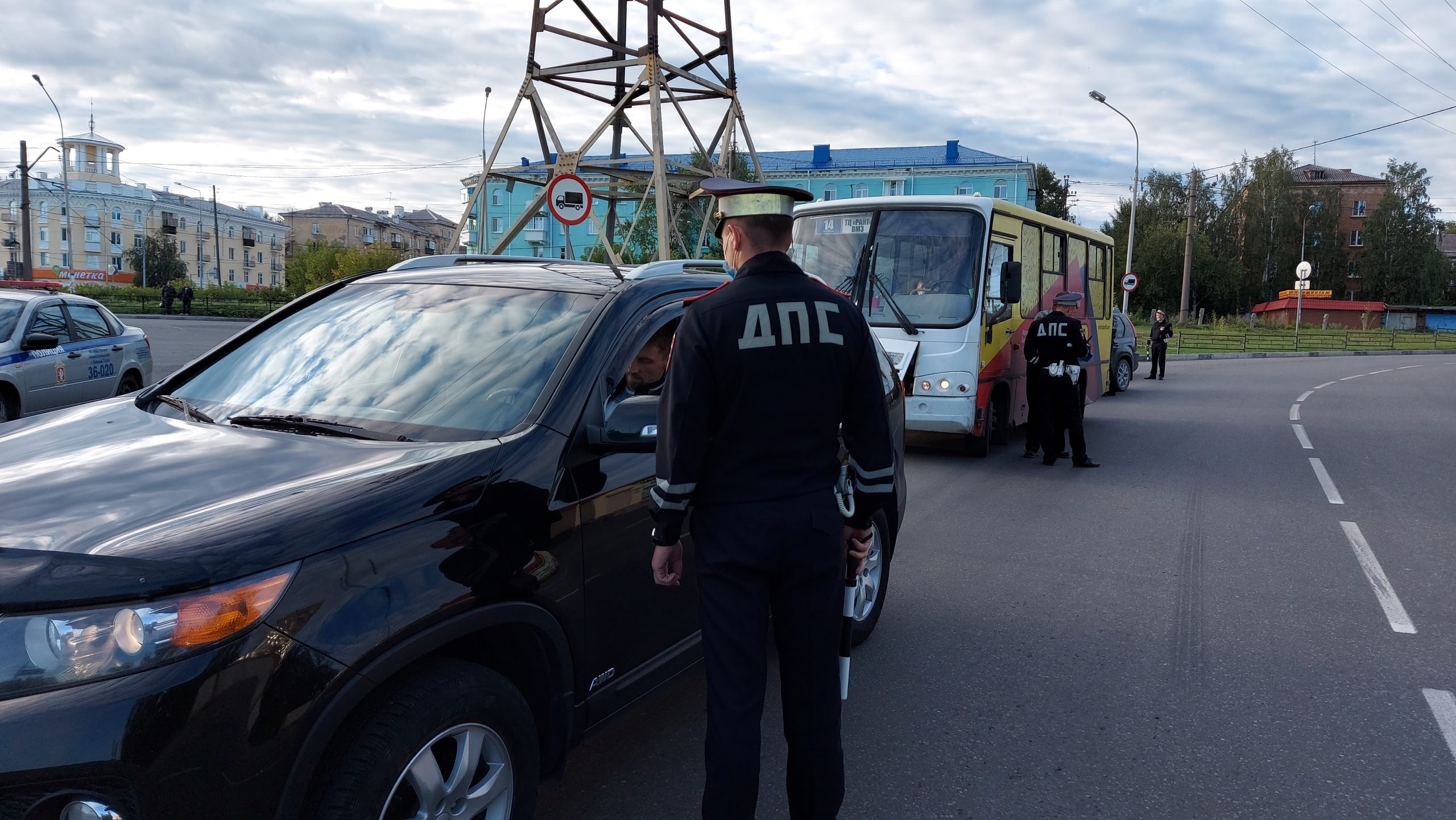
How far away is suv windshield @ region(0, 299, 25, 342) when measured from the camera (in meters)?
9.88

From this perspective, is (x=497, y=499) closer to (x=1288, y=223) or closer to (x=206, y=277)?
(x=1288, y=223)

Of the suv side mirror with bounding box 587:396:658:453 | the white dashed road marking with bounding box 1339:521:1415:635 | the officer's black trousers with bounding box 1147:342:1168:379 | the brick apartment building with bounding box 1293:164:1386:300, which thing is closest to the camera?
the suv side mirror with bounding box 587:396:658:453

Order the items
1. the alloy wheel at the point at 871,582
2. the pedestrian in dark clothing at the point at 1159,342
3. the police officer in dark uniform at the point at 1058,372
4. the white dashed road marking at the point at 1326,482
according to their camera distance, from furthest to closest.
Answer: the pedestrian in dark clothing at the point at 1159,342 < the police officer in dark uniform at the point at 1058,372 < the white dashed road marking at the point at 1326,482 < the alloy wheel at the point at 871,582

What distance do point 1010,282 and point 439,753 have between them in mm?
9159

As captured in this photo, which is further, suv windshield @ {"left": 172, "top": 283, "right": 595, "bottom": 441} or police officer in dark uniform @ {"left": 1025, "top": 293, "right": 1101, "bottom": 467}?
police officer in dark uniform @ {"left": 1025, "top": 293, "right": 1101, "bottom": 467}

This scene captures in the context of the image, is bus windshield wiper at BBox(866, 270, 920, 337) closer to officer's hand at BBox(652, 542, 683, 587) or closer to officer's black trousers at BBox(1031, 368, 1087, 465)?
officer's black trousers at BBox(1031, 368, 1087, 465)

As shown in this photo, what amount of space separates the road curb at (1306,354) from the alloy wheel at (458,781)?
35.4 metres

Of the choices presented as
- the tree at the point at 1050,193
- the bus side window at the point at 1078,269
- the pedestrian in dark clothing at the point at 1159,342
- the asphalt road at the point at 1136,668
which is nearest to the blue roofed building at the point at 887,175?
the tree at the point at 1050,193

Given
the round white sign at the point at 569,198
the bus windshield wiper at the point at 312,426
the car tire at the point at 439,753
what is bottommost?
the car tire at the point at 439,753

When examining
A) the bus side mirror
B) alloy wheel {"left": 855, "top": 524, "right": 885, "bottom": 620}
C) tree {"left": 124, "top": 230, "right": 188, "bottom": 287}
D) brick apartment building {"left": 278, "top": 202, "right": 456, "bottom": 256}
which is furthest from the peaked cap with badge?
brick apartment building {"left": 278, "top": 202, "right": 456, "bottom": 256}

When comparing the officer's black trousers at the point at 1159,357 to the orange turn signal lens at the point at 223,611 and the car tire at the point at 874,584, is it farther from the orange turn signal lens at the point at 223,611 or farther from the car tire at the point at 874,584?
the orange turn signal lens at the point at 223,611

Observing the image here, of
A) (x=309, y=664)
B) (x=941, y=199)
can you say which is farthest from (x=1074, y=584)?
(x=941, y=199)

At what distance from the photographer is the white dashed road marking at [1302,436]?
39.7 ft

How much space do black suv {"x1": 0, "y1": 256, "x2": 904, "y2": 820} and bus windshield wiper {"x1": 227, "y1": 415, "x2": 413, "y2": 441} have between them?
11 millimetres
